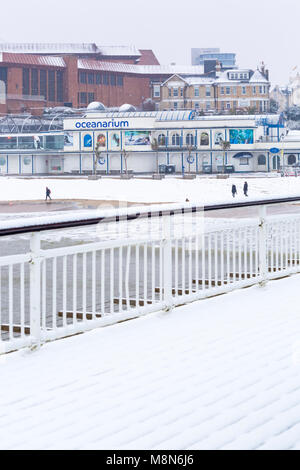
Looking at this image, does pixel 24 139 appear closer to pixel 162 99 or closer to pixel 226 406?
pixel 162 99

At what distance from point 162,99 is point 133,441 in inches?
5395

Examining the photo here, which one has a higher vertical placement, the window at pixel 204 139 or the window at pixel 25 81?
the window at pixel 25 81

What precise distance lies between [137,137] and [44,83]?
47.2 metres

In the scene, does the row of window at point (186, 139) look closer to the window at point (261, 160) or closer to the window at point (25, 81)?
the window at point (261, 160)

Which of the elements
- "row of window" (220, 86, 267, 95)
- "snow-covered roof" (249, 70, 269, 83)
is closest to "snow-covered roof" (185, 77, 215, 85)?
"row of window" (220, 86, 267, 95)

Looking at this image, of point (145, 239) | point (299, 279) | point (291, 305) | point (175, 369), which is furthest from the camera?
point (299, 279)

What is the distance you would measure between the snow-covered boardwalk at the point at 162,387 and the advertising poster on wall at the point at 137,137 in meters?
88.3

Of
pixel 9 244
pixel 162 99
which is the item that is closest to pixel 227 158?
pixel 162 99

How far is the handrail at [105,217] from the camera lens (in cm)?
562

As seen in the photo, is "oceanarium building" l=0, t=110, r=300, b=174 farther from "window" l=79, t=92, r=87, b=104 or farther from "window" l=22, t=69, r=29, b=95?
"window" l=79, t=92, r=87, b=104

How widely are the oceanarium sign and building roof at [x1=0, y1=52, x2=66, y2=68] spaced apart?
4311 cm

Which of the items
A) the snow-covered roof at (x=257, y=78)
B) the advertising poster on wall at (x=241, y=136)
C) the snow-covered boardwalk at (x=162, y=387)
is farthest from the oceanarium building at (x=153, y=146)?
the snow-covered boardwalk at (x=162, y=387)

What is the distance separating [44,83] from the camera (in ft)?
447

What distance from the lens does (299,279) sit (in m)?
9.16
